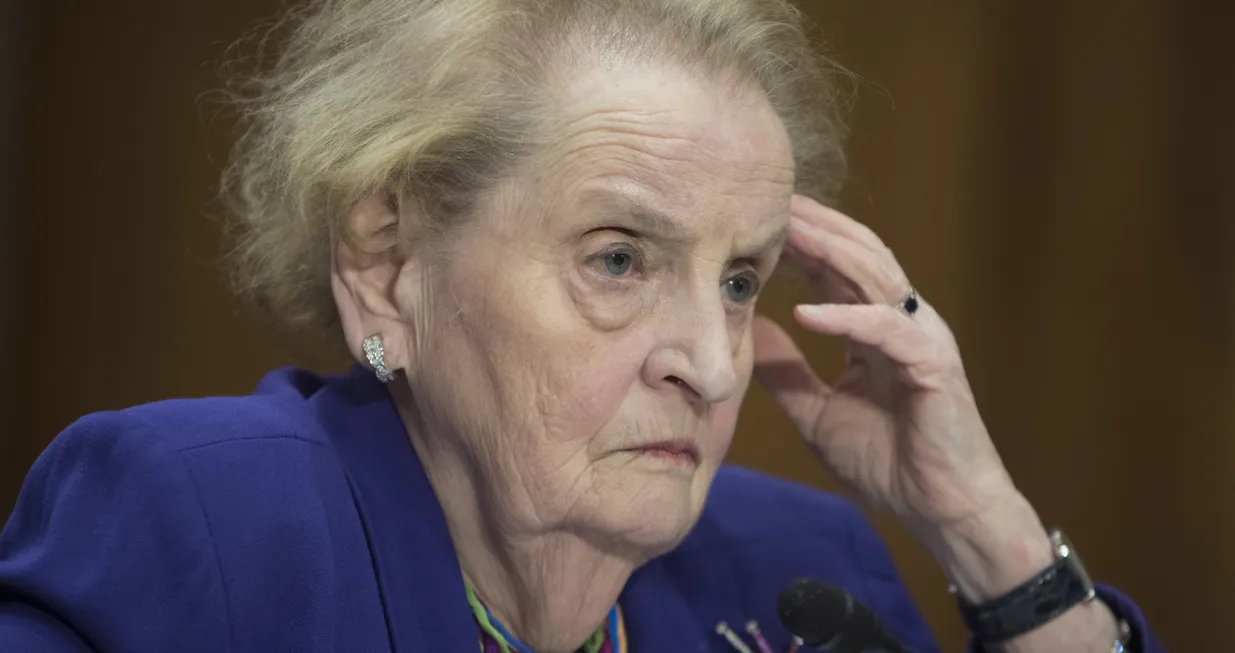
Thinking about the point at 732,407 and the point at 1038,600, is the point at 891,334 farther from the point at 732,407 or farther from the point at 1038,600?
the point at 1038,600

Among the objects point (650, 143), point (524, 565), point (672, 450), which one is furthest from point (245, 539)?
point (650, 143)

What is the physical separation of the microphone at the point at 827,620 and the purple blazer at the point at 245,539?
0.88 feet

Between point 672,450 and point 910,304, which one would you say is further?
point 910,304

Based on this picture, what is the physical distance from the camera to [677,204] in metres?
1.57

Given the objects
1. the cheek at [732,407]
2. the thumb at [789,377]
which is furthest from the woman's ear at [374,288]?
the thumb at [789,377]

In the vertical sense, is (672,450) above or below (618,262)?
below

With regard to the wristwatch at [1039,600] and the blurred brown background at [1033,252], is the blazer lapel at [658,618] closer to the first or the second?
the wristwatch at [1039,600]

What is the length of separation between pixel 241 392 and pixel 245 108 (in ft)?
4.03

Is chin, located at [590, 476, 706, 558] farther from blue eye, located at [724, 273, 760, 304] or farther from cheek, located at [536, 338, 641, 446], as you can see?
blue eye, located at [724, 273, 760, 304]

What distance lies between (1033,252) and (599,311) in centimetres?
197

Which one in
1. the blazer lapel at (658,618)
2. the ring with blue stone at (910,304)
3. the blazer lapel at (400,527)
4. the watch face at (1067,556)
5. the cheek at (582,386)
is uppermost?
the ring with blue stone at (910,304)

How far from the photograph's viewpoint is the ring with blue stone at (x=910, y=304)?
1.95 metres

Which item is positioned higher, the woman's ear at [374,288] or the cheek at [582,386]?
the woman's ear at [374,288]

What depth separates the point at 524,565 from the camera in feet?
5.49
